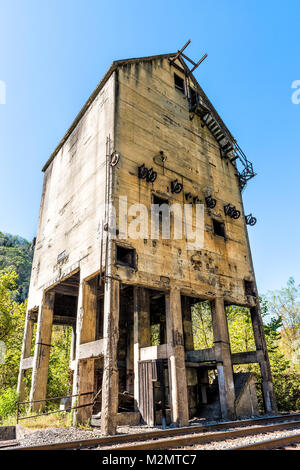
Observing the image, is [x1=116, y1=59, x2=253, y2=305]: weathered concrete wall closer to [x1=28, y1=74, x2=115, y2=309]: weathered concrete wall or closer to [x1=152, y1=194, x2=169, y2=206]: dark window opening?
[x1=152, y1=194, x2=169, y2=206]: dark window opening

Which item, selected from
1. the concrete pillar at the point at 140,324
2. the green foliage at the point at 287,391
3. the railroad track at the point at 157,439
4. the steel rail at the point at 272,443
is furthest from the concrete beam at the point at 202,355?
the steel rail at the point at 272,443

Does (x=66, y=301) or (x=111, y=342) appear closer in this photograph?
(x=111, y=342)

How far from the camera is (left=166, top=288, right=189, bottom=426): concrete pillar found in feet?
37.5

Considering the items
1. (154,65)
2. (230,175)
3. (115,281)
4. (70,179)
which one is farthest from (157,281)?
(154,65)

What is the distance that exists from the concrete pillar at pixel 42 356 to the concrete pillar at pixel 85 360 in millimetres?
3902

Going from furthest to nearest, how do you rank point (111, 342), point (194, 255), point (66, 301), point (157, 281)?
point (66, 301) → point (194, 255) → point (157, 281) → point (111, 342)

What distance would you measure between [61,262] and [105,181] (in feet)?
16.2

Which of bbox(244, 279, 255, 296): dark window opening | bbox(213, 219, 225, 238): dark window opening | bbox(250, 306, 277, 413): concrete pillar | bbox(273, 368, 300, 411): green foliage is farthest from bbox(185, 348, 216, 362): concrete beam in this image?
bbox(273, 368, 300, 411): green foliage

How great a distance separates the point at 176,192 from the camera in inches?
615

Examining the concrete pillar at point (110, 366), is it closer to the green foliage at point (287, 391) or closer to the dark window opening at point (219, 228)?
the dark window opening at point (219, 228)

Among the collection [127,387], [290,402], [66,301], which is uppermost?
[66,301]

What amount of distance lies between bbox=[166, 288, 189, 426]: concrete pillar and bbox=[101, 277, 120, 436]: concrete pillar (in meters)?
2.73

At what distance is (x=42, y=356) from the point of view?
14898 mm

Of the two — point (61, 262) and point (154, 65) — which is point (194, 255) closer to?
point (61, 262)
